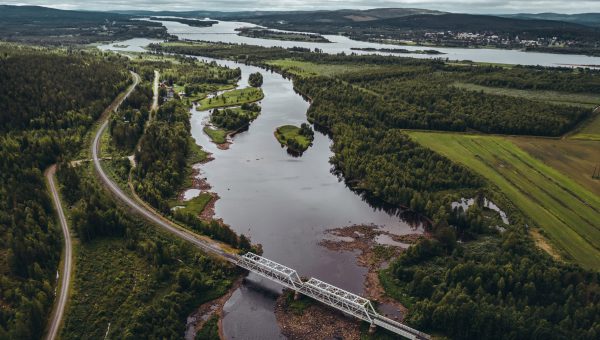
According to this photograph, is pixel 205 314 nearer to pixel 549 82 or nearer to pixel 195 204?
pixel 195 204

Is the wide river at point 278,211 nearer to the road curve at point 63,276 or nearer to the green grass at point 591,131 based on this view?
the road curve at point 63,276

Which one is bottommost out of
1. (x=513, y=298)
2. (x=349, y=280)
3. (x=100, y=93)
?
(x=349, y=280)

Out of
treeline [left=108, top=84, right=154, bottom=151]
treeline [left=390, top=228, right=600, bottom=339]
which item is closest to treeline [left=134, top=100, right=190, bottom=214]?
treeline [left=108, top=84, right=154, bottom=151]

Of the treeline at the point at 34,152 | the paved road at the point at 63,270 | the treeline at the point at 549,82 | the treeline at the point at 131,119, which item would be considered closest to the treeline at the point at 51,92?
the treeline at the point at 34,152

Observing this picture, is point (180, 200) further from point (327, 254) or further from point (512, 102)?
point (512, 102)

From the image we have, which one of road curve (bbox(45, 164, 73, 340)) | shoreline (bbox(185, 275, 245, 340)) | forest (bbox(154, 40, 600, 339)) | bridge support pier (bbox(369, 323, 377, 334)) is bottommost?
shoreline (bbox(185, 275, 245, 340))

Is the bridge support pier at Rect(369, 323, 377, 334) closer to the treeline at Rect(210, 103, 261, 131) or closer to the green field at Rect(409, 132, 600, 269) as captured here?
the green field at Rect(409, 132, 600, 269)

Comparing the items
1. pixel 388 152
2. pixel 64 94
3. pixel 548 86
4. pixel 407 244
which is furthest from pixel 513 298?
pixel 548 86
